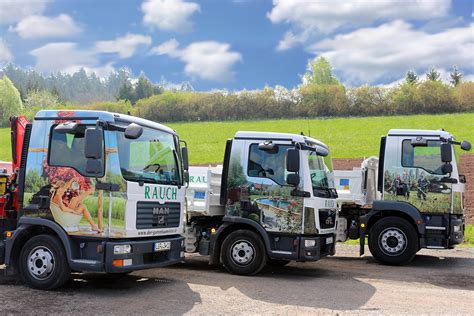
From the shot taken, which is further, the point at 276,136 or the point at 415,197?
the point at 415,197

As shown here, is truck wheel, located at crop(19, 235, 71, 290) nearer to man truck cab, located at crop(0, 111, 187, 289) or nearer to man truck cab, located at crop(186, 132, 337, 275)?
man truck cab, located at crop(0, 111, 187, 289)

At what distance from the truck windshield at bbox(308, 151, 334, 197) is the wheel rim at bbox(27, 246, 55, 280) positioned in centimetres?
441

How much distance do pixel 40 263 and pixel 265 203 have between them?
3744 millimetres

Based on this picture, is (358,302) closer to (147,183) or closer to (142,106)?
(147,183)

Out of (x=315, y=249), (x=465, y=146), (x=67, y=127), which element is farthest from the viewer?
(x=465, y=146)

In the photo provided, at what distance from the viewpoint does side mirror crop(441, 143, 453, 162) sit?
430 inches

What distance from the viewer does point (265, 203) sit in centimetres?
944

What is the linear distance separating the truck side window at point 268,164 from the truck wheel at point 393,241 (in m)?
3.34

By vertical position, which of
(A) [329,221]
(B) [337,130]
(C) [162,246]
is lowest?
(C) [162,246]

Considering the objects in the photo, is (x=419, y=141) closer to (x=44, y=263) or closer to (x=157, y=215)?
(x=157, y=215)

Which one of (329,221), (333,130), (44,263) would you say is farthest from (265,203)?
(333,130)

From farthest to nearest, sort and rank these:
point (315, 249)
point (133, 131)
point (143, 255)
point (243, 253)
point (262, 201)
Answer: point (243, 253) < point (262, 201) < point (315, 249) < point (143, 255) < point (133, 131)

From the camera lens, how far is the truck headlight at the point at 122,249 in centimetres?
749

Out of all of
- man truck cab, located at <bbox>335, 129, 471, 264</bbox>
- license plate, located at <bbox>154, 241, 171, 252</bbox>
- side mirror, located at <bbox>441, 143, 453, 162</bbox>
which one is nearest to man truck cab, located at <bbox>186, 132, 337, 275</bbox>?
license plate, located at <bbox>154, 241, 171, 252</bbox>
